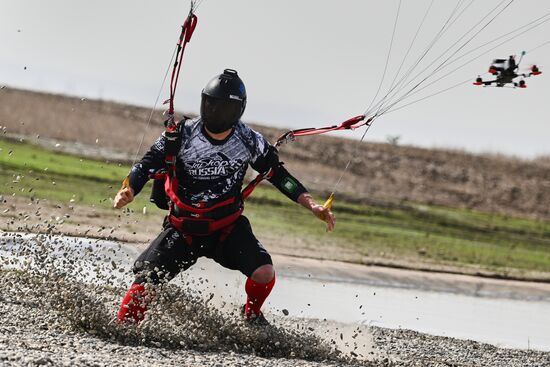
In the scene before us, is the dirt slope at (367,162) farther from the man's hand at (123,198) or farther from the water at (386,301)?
the man's hand at (123,198)

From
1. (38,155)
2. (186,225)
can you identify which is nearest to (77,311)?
(186,225)

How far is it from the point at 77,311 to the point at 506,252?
14.2 metres

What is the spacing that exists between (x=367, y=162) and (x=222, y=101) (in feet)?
83.1

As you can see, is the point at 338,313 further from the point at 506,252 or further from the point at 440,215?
the point at 440,215

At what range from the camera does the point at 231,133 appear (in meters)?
7.44

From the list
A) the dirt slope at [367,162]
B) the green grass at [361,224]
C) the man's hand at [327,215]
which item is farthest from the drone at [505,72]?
the dirt slope at [367,162]

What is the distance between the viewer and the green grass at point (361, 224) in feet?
54.2

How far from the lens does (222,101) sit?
7184 millimetres

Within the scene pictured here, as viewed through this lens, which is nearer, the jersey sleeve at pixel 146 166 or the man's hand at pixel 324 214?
the jersey sleeve at pixel 146 166

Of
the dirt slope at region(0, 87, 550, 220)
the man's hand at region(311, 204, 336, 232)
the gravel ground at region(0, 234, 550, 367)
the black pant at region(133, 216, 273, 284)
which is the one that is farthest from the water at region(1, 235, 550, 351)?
the dirt slope at region(0, 87, 550, 220)

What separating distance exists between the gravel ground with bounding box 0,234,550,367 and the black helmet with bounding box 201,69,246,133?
1.31 m

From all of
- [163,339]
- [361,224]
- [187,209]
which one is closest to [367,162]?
[361,224]

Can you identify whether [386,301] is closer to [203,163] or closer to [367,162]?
[203,163]

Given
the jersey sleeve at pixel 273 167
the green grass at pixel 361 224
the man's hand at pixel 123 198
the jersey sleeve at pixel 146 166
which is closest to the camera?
the man's hand at pixel 123 198
